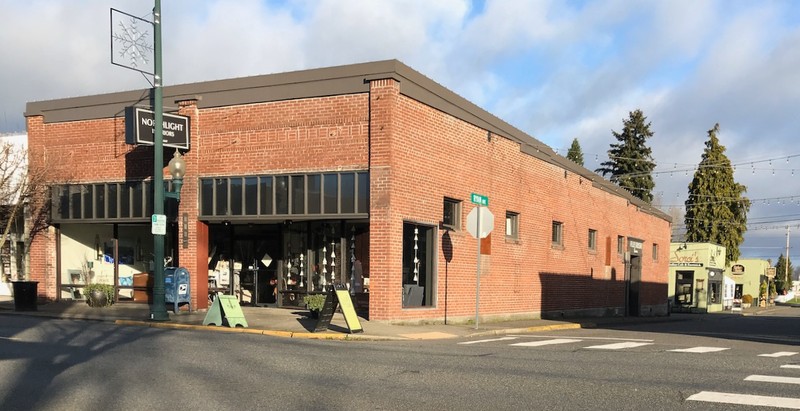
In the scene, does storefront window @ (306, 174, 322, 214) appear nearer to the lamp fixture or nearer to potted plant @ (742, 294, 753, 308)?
the lamp fixture

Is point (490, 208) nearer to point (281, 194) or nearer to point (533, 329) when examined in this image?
point (533, 329)

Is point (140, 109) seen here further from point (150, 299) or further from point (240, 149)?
point (150, 299)

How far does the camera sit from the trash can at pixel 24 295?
1972cm

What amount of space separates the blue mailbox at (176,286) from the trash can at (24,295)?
397cm

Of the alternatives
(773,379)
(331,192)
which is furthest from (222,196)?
(773,379)

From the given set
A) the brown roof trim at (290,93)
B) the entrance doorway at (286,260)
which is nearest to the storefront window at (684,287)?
the brown roof trim at (290,93)

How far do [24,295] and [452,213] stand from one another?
39.8ft

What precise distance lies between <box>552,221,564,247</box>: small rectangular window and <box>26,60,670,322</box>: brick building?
192cm

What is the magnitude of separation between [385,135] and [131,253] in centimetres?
1055

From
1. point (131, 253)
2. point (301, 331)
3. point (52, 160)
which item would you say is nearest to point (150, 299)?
point (131, 253)

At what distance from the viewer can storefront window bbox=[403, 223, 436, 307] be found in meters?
→ 18.2

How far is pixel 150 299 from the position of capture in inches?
861

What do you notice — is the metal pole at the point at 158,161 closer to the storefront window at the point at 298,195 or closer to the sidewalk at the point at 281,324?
the sidewalk at the point at 281,324

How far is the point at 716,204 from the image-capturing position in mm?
56688
